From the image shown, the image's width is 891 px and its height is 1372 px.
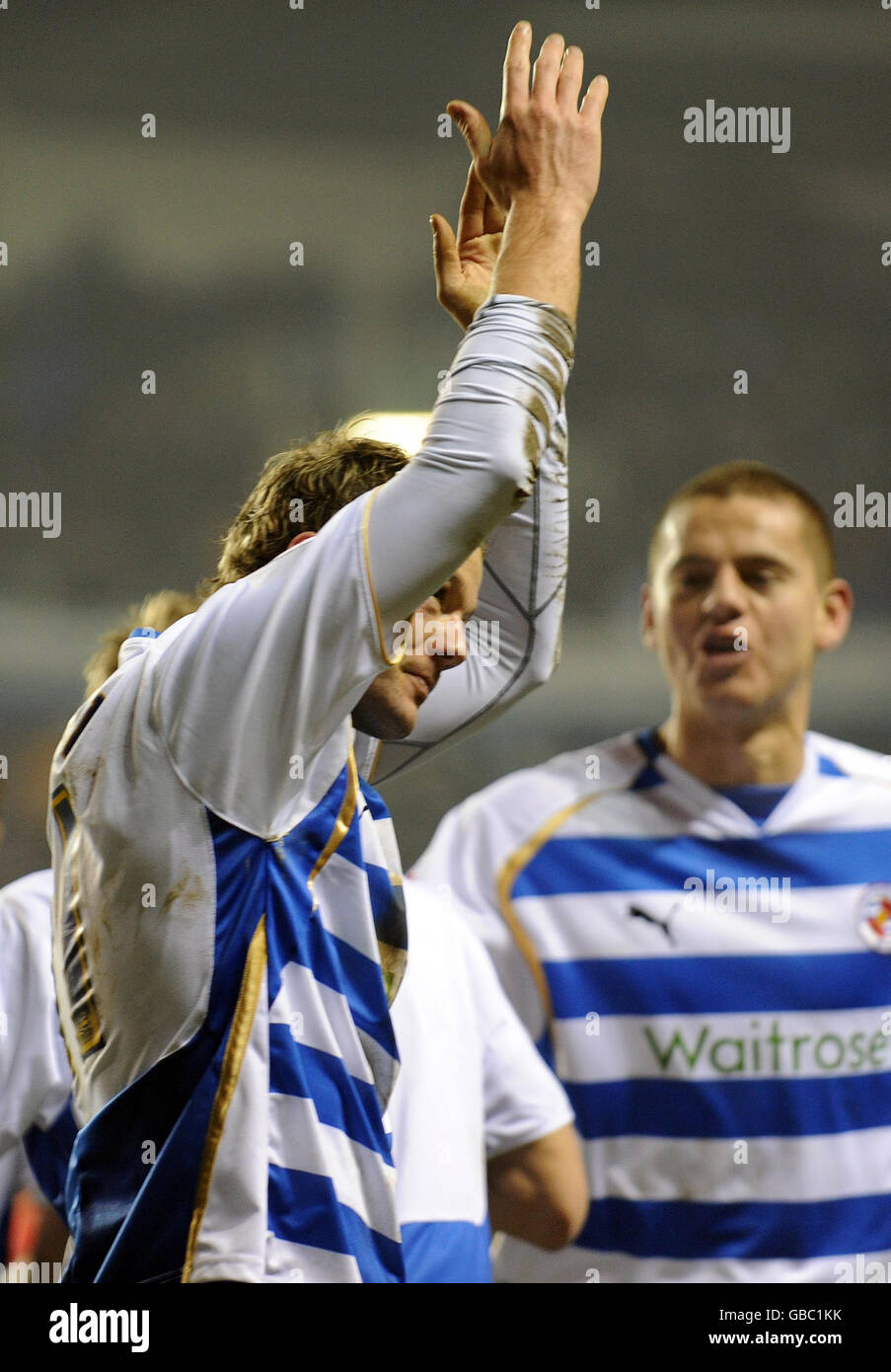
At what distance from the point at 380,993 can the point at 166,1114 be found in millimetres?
165

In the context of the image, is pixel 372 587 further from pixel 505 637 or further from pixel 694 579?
pixel 694 579

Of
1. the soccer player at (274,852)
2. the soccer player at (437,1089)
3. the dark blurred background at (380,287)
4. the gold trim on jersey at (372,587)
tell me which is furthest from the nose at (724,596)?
the gold trim on jersey at (372,587)

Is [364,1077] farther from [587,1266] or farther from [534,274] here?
[587,1266]

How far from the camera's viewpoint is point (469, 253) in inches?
42.3

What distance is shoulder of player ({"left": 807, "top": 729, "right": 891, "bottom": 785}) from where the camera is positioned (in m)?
1.84

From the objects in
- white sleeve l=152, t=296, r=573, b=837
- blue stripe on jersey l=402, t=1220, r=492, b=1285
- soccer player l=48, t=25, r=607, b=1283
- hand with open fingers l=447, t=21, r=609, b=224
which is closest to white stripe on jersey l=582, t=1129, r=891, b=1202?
blue stripe on jersey l=402, t=1220, r=492, b=1285

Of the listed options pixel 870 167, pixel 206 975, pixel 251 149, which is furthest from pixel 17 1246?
pixel 870 167

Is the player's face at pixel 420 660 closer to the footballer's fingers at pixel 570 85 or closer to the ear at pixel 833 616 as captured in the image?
the footballer's fingers at pixel 570 85

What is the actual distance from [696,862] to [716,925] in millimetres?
88

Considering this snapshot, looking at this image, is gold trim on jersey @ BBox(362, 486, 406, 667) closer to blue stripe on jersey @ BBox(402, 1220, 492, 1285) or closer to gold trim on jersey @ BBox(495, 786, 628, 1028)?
blue stripe on jersey @ BBox(402, 1220, 492, 1285)

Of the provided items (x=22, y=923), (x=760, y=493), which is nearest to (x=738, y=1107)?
(x=760, y=493)

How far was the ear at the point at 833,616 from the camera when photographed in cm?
184

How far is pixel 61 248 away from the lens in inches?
71.4

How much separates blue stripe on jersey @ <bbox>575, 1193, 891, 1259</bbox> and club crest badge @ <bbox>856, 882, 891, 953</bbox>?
0.31m
